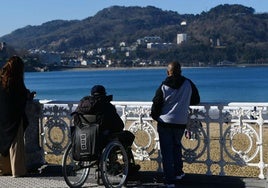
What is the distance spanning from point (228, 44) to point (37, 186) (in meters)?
190

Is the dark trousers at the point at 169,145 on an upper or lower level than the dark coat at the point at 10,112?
lower

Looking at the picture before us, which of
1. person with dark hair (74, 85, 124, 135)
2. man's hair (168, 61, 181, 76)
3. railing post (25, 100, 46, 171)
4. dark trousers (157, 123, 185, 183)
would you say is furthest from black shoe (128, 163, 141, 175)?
railing post (25, 100, 46, 171)

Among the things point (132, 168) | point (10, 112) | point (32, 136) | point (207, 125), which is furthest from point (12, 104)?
point (207, 125)

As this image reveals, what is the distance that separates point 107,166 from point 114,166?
0.08 metres

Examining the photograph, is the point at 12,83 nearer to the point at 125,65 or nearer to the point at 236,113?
the point at 236,113

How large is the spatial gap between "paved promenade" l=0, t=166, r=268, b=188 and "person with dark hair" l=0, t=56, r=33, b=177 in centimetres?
39

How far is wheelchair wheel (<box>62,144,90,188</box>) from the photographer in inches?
289

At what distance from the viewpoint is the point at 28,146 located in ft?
29.0

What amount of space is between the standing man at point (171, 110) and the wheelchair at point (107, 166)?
1.70ft

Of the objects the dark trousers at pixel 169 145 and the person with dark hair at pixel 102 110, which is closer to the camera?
the person with dark hair at pixel 102 110

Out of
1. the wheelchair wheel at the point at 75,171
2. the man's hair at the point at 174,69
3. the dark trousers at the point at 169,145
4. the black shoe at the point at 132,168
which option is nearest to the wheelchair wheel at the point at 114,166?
the black shoe at the point at 132,168

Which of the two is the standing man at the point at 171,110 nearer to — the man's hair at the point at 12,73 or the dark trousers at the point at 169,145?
the dark trousers at the point at 169,145

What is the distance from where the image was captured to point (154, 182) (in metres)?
7.93

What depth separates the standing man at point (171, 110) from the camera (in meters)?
7.34
